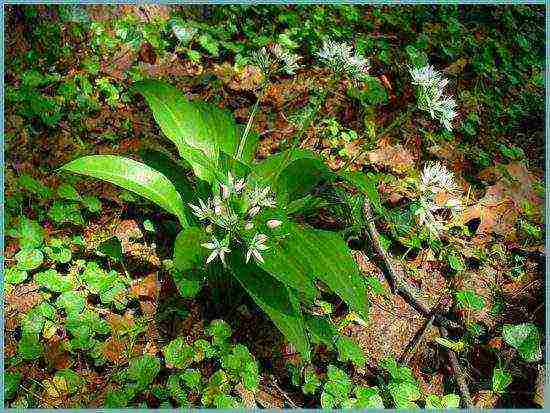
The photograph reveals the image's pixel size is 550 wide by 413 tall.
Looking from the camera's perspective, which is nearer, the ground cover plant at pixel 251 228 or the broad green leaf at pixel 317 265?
A: the broad green leaf at pixel 317 265

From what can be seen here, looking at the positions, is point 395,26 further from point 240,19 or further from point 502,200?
point 502,200

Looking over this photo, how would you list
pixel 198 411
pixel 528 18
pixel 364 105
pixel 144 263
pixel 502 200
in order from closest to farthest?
pixel 198 411 → pixel 144 263 → pixel 502 200 → pixel 364 105 → pixel 528 18

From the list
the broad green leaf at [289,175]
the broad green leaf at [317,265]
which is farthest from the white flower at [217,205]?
the broad green leaf at [289,175]

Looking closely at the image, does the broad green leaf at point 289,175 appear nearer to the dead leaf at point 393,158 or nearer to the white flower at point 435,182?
the white flower at point 435,182

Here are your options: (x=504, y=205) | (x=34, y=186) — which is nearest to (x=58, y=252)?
(x=34, y=186)

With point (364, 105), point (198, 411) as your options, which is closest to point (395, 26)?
point (364, 105)

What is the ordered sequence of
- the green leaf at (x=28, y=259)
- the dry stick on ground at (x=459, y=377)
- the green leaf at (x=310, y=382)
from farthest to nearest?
the green leaf at (x=28, y=259) < the dry stick on ground at (x=459, y=377) < the green leaf at (x=310, y=382)

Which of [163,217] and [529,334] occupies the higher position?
[529,334]

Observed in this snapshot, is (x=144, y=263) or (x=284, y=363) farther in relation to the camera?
(x=144, y=263)
